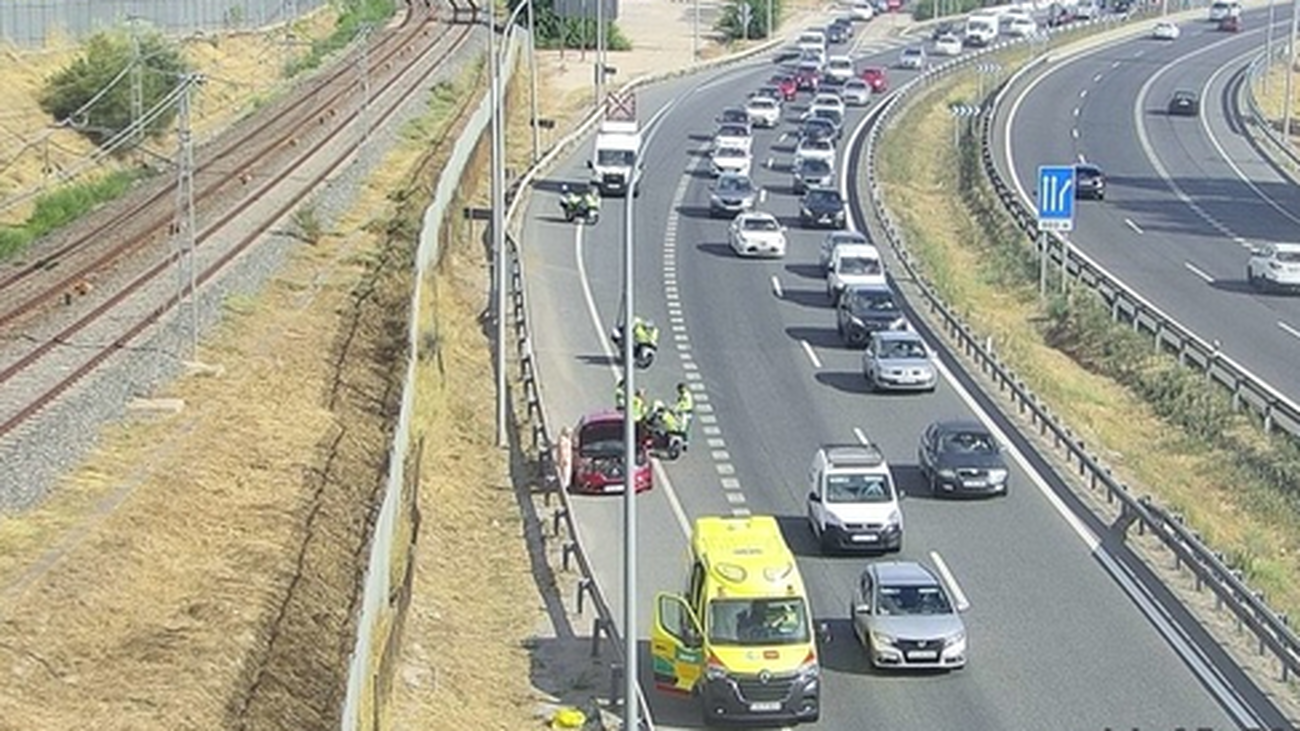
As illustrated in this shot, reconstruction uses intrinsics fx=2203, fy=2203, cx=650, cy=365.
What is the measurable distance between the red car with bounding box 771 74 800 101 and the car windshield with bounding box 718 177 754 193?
33.6 metres

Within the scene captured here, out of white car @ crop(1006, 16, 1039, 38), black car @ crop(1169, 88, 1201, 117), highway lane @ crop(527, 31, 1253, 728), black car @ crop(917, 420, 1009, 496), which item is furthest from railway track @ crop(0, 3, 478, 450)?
white car @ crop(1006, 16, 1039, 38)

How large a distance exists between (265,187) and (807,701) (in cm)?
3811

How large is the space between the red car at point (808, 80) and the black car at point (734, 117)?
34.4 ft

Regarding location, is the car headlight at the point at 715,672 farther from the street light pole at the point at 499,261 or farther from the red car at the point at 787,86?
the red car at the point at 787,86

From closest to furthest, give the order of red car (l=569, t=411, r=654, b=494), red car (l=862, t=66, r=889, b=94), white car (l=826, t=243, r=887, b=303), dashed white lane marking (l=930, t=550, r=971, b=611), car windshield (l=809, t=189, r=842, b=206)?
dashed white lane marking (l=930, t=550, r=971, b=611) < red car (l=569, t=411, r=654, b=494) < white car (l=826, t=243, r=887, b=303) < car windshield (l=809, t=189, r=842, b=206) < red car (l=862, t=66, r=889, b=94)

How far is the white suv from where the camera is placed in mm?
33000

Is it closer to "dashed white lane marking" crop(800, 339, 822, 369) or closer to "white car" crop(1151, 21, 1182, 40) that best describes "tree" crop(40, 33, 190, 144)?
"dashed white lane marking" crop(800, 339, 822, 369)

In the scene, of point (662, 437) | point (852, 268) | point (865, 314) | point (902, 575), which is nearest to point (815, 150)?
point (852, 268)

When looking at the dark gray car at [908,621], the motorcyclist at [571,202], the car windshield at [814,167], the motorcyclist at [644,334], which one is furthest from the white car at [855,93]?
the dark gray car at [908,621]

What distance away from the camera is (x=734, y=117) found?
288 feet

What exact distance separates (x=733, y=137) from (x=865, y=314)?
31509 millimetres

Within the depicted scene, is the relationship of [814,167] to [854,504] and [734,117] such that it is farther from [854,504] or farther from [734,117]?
[854,504]

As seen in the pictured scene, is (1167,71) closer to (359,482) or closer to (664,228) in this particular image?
(664,228)

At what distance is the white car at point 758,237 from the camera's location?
59.6 meters
